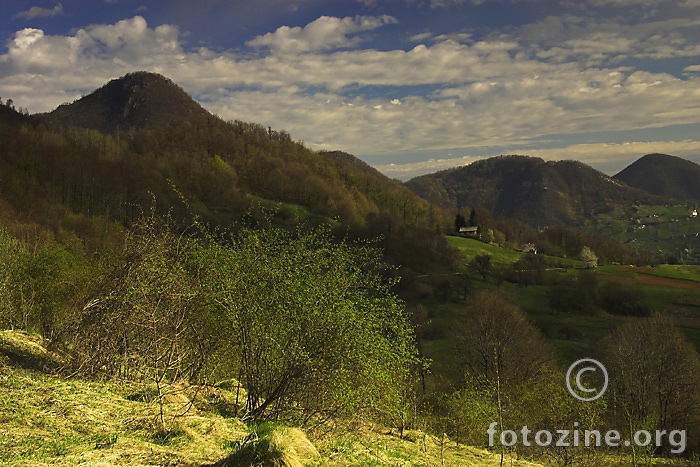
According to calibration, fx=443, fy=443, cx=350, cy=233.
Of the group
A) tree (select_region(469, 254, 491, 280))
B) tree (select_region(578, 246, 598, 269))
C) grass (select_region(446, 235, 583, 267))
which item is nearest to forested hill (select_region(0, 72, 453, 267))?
tree (select_region(469, 254, 491, 280))

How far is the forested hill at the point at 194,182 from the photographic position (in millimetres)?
86500

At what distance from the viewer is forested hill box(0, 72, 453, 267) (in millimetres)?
86500

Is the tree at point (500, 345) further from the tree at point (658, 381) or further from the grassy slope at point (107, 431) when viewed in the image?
the grassy slope at point (107, 431)

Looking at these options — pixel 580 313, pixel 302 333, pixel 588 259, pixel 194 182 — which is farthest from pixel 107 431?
pixel 194 182

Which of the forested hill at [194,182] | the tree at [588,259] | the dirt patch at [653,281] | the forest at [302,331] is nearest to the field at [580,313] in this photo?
the dirt patch at [653,281]

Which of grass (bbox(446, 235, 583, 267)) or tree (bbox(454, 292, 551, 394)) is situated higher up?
grass (bbox(446, 235, 583, 267))

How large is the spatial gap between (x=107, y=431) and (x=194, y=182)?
124 metres

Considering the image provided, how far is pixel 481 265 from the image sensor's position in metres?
102

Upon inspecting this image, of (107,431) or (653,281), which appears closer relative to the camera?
(107,431)

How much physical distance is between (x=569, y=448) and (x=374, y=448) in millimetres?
16337

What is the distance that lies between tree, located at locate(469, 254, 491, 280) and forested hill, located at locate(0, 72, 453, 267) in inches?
311

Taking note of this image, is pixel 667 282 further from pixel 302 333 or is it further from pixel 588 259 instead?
pixel 302 333

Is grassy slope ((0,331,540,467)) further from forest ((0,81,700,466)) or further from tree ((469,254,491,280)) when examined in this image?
tree ((469,254,491,280))

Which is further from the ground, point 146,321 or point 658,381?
point 146,321
